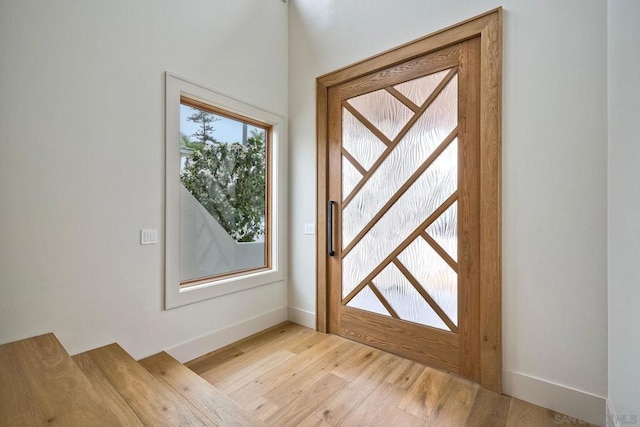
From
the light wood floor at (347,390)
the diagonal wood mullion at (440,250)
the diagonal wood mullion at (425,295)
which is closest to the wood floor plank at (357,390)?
the light wood floor at (347,390)

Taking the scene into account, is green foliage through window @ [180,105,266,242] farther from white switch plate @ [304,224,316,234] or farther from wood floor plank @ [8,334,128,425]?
wood floor plank @ [8,334,128,425]

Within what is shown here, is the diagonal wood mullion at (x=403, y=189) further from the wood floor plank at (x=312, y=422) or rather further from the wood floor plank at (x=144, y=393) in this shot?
the wood floor plank at (x=144, y=393)

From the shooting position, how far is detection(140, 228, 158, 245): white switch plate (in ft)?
6.27

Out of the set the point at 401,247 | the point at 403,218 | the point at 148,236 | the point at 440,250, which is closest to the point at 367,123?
the point at 403,218

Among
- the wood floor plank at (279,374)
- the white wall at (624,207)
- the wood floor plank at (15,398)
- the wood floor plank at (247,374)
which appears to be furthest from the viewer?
the wood floor plank at (247,374)

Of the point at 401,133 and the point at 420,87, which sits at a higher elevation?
the point at 420,87

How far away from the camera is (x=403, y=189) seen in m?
2.20

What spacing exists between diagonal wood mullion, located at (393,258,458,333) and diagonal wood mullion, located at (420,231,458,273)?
0.28 metres

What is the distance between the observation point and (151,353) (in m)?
Result: 1.94

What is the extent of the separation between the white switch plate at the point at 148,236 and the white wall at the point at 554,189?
2.36 m

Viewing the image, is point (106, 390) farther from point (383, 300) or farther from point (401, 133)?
point (401, 133)

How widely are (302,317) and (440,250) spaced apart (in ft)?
5.04

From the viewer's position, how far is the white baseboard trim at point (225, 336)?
82.6 inches

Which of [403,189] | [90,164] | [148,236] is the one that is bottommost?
[148,236]
